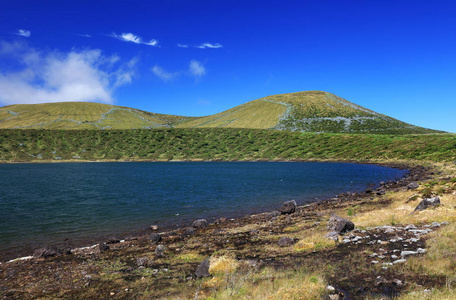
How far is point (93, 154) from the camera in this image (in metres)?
126

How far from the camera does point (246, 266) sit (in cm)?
1141

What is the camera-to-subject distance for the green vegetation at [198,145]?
10619 cm

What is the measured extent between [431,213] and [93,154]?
445 ft

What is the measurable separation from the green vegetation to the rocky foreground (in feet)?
293

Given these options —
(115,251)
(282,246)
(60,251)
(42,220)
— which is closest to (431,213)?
(282,246)

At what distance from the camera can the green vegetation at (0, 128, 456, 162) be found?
348 feet

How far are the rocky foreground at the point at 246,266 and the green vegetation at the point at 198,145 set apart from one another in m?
89.2

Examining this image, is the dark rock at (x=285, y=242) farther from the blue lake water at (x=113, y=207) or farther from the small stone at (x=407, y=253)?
the blue lake water at (x=113, y=207)

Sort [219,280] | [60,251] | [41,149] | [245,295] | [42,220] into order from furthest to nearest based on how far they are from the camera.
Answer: [41,149] < [42,220] < [60,251] < [219,280] < [245,295]

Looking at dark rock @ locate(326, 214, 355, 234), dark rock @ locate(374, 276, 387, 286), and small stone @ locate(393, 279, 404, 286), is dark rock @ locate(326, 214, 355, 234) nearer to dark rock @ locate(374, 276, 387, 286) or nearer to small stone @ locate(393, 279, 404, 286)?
dark rock @ locate(374, 276, 387, 286)

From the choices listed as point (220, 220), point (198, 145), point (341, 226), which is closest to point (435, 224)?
point (341, 226)

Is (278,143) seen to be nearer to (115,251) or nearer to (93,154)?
(93,154)

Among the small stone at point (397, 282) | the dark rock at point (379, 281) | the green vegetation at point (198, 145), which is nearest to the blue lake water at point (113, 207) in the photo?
the dark rock at point (379, 281)

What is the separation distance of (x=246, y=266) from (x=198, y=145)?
131 m
